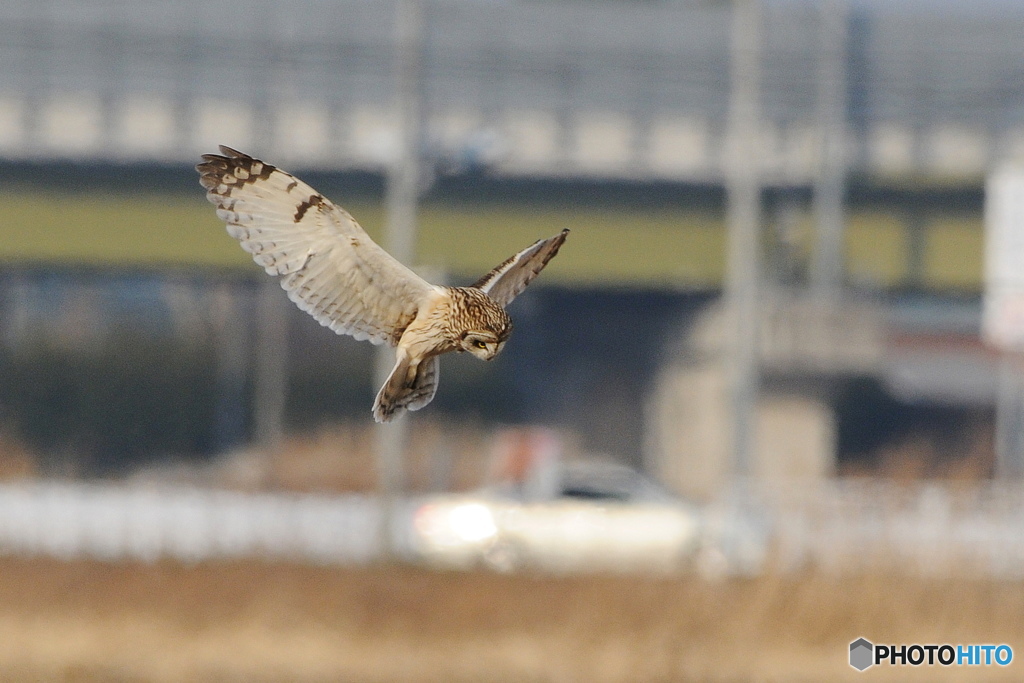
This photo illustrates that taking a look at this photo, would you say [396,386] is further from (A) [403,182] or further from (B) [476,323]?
(A) [403,182]

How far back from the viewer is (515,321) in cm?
609

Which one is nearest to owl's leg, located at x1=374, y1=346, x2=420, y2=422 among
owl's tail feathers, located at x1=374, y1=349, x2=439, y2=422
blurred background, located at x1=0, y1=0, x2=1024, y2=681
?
owl's tail feathers, located at x1=374, y1=349, x2=439, y2=422

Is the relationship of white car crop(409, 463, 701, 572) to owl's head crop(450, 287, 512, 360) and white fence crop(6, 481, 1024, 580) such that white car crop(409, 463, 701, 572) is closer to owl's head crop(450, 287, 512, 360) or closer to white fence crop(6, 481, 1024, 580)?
white fence crop(6, 481, 1024, 580)

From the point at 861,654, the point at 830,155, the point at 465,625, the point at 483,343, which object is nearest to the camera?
the point at 483,343

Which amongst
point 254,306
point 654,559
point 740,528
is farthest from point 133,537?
point 254,306

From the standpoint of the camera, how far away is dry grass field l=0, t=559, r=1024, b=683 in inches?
381

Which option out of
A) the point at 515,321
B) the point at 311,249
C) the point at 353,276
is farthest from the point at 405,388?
the point at 515,321

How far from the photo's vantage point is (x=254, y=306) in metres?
28.2

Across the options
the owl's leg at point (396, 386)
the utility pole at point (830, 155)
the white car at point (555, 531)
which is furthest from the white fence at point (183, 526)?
the owl's leg at point (396, 386)

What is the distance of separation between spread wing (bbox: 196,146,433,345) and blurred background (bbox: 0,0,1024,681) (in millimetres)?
3884

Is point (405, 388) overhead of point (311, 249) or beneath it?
beneath

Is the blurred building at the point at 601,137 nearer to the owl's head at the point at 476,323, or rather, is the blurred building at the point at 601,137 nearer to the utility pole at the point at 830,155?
the utility pole at the point at 830,155

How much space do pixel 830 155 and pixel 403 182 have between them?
10.0 m

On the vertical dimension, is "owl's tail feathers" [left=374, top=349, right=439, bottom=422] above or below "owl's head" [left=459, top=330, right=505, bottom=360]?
below
